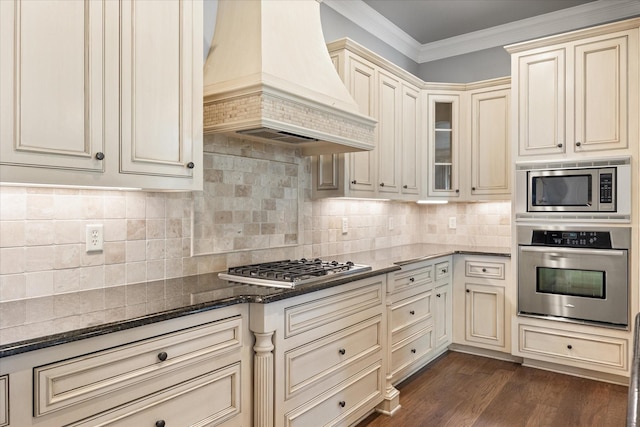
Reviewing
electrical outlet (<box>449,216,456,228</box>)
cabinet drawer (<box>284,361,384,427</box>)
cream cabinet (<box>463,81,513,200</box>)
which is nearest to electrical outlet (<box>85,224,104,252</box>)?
cabinet drawer (<box>284,361,384,427</box>)

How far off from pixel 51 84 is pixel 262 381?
54.3 inches

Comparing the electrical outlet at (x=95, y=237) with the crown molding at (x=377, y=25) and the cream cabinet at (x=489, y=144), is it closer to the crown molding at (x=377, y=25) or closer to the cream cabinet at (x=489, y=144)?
the crown molding at (x=377, y=25)

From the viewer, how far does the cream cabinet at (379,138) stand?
303 centimetres

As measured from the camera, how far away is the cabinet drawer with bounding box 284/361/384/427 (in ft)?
6.88

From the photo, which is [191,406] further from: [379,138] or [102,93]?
[379,138]

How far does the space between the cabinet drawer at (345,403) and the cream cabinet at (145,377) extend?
1.08 ft

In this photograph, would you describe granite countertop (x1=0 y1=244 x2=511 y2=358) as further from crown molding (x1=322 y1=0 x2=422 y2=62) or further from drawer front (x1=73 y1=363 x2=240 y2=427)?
crown molding (x1=322 y1=0 x2=422 y2=62)

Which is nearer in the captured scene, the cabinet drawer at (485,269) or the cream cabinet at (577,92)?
the cream cabinet at (577,92)

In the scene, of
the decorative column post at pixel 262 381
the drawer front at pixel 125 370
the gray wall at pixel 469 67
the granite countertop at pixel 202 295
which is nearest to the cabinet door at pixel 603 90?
the gray wall at pixel 469 67

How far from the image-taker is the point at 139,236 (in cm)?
207

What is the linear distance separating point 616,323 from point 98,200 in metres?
3.42

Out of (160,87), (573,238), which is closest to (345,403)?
(160,87)

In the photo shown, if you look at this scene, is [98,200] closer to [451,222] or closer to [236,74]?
[236,74]

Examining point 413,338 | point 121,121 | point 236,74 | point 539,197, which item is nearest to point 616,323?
point 539,197
